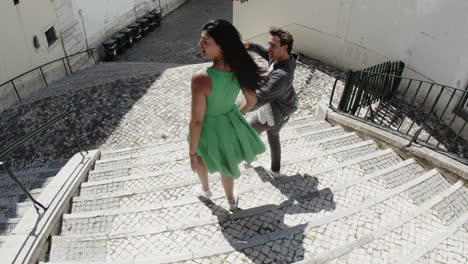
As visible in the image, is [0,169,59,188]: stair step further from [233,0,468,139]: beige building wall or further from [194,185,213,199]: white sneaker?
[233,0,468,139]: beige building wall

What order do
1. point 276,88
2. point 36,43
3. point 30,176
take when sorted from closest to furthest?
point 276,88 → point 30,176 → point 36,43

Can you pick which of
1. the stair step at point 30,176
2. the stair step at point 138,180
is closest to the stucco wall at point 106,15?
the stair step at point 30,176

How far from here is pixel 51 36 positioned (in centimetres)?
1027

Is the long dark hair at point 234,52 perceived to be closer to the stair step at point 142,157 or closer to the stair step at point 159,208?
the stair step at point 159,208

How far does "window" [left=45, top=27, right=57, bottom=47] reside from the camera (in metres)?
10.1

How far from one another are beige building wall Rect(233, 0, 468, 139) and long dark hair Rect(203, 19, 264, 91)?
471 centimetres

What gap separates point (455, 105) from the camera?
6125 millimetres

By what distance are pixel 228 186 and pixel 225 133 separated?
59cm

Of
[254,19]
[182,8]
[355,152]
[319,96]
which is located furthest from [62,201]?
[182,8]

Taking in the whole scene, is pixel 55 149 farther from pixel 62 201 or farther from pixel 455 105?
pixel 455 105

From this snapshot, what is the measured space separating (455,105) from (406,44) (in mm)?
1423

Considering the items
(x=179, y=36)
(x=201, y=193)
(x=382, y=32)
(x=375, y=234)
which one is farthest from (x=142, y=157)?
(x=179, y=36)

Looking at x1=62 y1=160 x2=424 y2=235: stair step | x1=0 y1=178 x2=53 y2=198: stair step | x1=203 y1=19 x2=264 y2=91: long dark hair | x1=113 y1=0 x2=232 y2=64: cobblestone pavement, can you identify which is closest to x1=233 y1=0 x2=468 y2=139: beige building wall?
x1=62 y1=160 x2=424 y2=235: stair step

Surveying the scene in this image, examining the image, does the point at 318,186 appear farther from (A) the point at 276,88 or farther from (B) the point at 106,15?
(B) the point at 106,15
